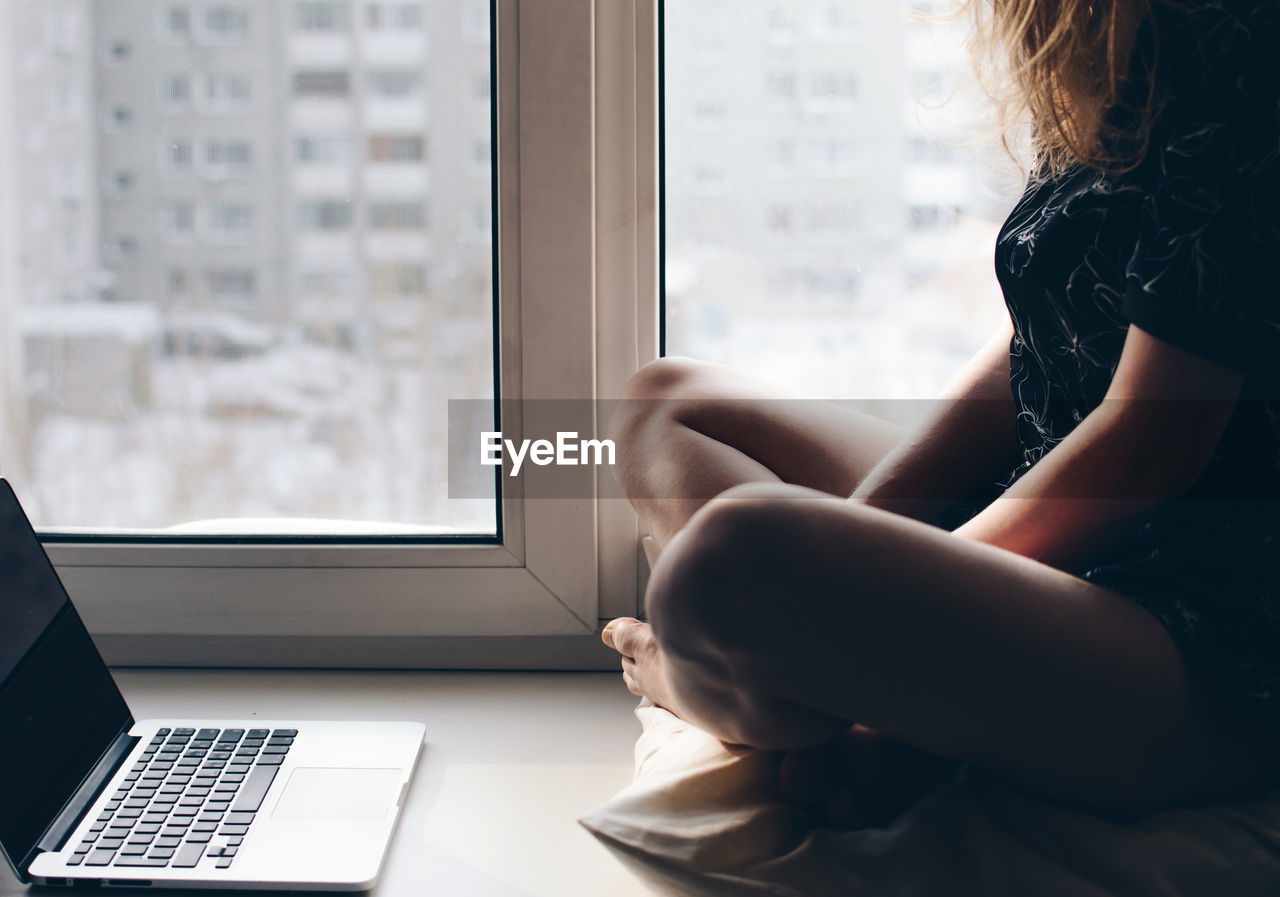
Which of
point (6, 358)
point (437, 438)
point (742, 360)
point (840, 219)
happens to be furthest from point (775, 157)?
point (6, 358)

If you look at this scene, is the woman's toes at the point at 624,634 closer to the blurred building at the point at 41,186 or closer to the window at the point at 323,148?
the window at the point at 323,148

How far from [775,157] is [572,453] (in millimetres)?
396

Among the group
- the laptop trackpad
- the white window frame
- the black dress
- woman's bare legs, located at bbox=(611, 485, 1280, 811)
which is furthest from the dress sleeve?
the laptop trackpad

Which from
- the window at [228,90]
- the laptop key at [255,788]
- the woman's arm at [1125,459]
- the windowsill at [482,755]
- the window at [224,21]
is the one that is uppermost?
the window at [224,21]

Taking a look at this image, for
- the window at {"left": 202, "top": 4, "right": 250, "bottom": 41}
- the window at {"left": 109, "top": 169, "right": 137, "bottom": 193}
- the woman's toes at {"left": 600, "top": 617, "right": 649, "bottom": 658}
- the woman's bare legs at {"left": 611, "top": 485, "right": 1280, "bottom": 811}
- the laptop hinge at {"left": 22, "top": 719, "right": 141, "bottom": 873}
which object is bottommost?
the laptop hinge at {"left": 22, "top": 719, "right": 141, "bottom": 873}

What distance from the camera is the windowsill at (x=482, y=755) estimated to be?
2.26 ft

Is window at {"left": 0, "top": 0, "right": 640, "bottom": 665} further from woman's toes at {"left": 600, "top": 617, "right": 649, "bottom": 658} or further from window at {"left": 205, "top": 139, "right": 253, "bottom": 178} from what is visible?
woman's toes at {"left": 600, "top": 617, "right": 649, "bottom": 658}

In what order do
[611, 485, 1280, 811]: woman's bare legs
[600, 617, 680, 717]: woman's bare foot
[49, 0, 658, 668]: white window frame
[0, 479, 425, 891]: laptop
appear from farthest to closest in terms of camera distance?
1. [49, 0, 658, 668]: white window frame
2. [600, 617, 680, 717]: woman's bare foot
3. [0, 479, 425, 891]: laptop
4. [611, 485, 1280, 811]: woman's bare legs

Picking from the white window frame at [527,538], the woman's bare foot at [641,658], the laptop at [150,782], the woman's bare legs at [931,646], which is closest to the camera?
the woman's bare legs at [931,646]

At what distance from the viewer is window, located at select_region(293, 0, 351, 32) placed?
982mm

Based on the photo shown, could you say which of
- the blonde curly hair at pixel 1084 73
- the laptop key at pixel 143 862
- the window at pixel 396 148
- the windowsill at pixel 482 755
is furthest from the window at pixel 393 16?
the laptop key at pixel 143 862

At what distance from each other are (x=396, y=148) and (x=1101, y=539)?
31.2 inches

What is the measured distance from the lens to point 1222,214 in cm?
53

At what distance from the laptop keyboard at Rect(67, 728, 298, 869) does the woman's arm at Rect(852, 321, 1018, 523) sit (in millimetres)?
574
